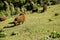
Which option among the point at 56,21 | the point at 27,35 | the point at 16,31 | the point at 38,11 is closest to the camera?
the point at 27,35

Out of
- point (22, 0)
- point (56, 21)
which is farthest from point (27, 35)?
point (22, 0)

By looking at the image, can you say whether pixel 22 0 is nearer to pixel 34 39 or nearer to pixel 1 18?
pixel 1 18

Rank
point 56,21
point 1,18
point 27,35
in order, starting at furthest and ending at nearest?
point 1,18 < point 56,21 < point 27,35

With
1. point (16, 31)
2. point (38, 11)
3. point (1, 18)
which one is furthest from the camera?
point (38, 11)

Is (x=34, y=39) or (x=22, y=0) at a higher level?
(x=22, y=0)

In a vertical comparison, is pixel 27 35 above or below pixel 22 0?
below

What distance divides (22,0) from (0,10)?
349 centimetres

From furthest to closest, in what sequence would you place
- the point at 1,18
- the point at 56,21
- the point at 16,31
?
the point at 1,18 → the point at 56,21 → the point at 16,31

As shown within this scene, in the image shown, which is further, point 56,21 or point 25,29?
point 56,21

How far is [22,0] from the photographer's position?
26594 millimetres

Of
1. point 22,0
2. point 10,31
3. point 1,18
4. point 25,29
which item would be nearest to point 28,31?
point 25,29

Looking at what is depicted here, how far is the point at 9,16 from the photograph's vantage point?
25203 millimetres

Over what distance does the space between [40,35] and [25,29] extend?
2.17 meters

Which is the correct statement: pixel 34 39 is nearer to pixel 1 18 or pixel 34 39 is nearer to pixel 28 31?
pixel 28 31
